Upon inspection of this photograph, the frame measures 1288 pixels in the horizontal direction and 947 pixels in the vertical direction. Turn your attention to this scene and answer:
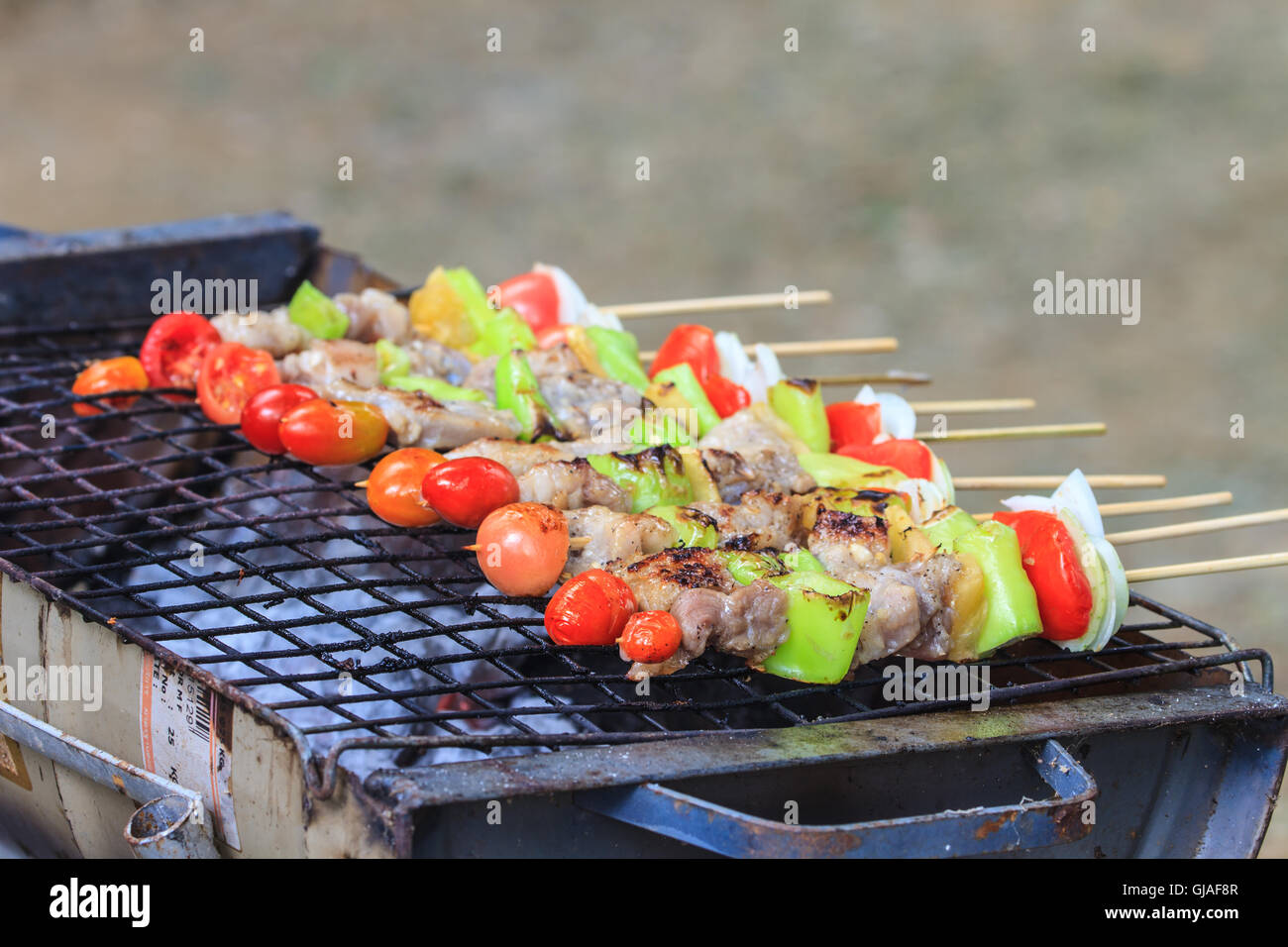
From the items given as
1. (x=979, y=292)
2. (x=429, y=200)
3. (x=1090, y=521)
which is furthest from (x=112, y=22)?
(x=1090, y=521)

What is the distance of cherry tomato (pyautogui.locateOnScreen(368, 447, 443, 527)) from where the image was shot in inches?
130

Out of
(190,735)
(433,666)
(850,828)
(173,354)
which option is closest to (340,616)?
(433,666)

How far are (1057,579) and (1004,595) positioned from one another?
154 mm

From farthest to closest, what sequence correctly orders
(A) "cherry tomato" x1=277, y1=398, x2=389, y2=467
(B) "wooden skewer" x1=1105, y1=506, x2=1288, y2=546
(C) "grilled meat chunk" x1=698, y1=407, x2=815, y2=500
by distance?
(C) "grilled meat chunk" x1=698, y1=407, x2=815, y2=500
(A) "cherry tomato" x1=277, y1=398, x2=389, y2=467
(B) "wooden skewer" x1=1105, y1=506, x2=1288, y2=546

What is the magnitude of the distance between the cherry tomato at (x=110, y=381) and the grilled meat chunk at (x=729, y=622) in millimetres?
2096

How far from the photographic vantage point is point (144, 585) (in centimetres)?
284

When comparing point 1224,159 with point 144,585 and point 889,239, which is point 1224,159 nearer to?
point 889,239

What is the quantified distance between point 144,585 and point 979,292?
939 cm

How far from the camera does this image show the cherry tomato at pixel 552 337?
4.45m

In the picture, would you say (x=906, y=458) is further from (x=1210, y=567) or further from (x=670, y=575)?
(x=670, y=575)

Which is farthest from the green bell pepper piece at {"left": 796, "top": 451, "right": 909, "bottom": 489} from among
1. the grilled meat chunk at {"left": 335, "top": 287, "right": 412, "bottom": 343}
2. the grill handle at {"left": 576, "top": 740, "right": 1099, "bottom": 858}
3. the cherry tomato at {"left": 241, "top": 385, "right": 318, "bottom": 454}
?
the grilled meat chunk at {"left": 335, "top": 287, "right": 412, "bottom": 343}

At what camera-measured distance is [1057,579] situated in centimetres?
314

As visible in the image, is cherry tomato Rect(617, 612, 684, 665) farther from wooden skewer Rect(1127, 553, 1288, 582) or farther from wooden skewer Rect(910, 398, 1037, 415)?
wooden skewer Rect(910, 398, 1037, 415)

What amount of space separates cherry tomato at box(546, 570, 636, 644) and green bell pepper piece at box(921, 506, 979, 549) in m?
0.98
